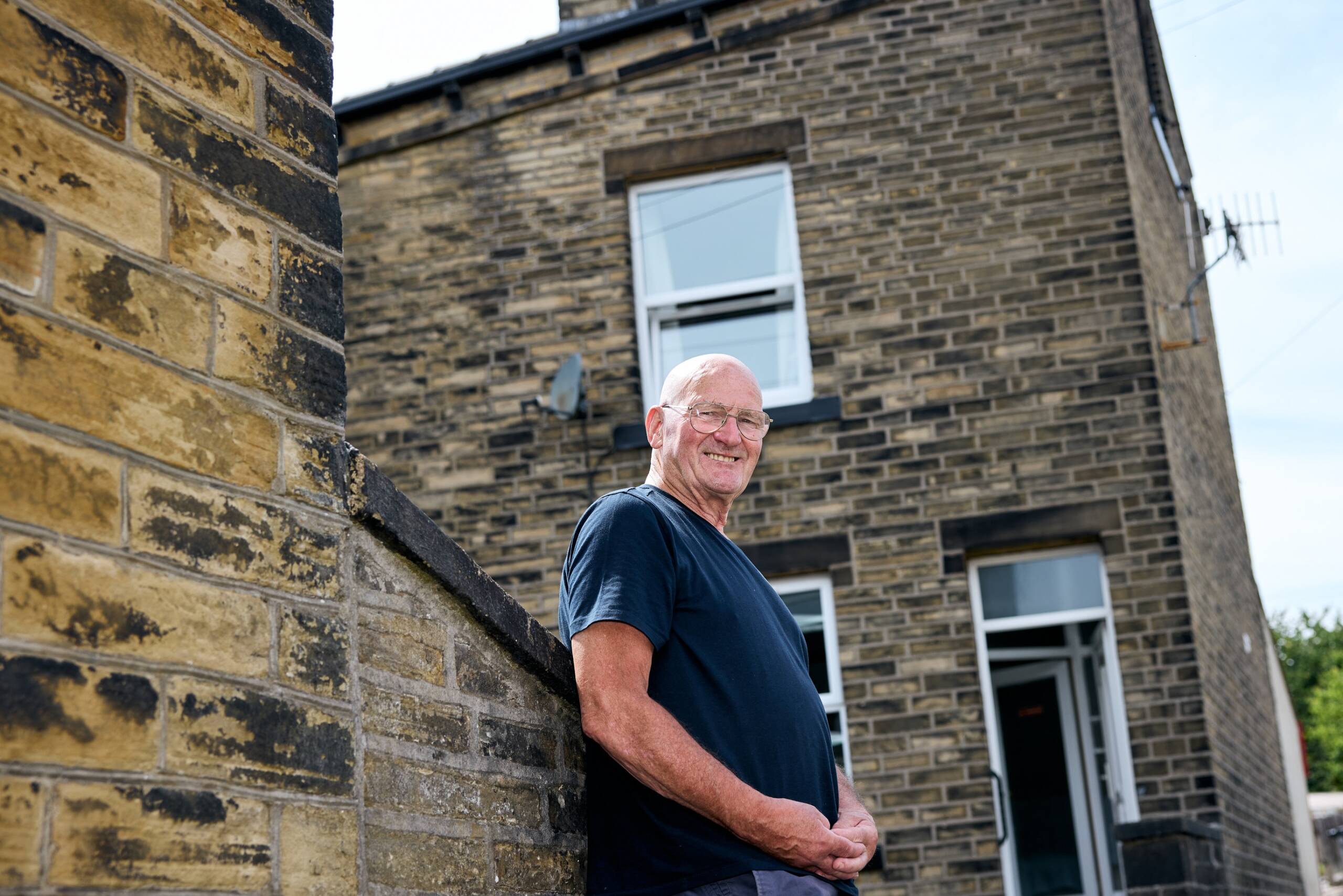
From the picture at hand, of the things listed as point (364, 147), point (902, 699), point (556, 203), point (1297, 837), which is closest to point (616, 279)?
point (556, 203)

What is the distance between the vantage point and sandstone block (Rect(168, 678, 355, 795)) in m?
2.12

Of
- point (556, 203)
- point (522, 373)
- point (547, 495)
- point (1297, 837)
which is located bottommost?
point (1297, 837)

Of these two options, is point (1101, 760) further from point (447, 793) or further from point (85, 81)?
point (85, 81)

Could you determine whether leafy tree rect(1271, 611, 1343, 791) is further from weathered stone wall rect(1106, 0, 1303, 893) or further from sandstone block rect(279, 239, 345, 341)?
sandstone block rect(279, 239, 345, 341)

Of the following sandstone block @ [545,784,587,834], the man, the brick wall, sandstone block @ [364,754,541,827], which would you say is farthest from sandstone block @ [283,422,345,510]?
sandstone block @ [545,784,587,834]

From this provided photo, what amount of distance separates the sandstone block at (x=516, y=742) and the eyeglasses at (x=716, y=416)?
79 centimetres

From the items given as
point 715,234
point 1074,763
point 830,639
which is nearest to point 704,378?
point 830,639

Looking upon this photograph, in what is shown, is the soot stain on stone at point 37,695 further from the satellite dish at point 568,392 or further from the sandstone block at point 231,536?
the satellite dish at point 568,392

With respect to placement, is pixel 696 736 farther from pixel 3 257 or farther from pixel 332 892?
pixel 3 257

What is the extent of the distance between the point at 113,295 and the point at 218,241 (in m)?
0.30

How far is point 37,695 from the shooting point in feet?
6.15

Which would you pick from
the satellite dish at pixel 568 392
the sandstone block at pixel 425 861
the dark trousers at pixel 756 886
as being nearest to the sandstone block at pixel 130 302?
the sandstone block at pixel 425 861

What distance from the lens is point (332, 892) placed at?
2.36 metres

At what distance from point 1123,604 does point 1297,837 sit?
753cm
